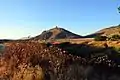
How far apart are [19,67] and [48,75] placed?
1.67 metres

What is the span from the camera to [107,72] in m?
13.1

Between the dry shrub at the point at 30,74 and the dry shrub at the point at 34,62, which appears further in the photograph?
the dry shrub at the point at 30,74

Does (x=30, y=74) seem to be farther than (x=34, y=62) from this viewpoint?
No

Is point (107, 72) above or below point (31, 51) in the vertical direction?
below

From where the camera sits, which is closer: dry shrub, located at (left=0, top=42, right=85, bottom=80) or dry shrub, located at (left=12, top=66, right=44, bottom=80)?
dry shrub, located at (left=0, top=42, right=85, bottom=80)

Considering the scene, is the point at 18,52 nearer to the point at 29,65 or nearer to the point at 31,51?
the point at 31,51

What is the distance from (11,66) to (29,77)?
213cm

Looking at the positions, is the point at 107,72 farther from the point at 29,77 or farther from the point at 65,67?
the point at 29,77

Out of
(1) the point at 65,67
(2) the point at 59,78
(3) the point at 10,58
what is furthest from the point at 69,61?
(3) the point at 10,58

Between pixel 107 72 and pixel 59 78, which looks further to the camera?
pixel 107 72

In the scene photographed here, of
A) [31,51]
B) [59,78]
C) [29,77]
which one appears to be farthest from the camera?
[31,51]

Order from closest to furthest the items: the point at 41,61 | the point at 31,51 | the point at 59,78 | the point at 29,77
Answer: the point at 59,78 → the point at 29,77 → the point at 41,61 → the point at 31,51

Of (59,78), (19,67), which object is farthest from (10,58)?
(59,78)

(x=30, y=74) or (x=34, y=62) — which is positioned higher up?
(x=34, y=62)
